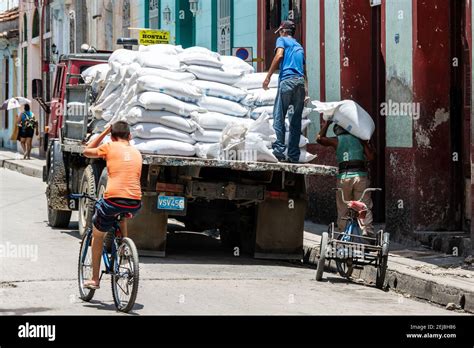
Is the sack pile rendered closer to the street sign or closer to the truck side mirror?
the truck side mirror

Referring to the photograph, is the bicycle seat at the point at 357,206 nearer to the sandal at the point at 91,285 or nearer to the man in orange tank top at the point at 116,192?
the man in orange tank top at the point at 116,192

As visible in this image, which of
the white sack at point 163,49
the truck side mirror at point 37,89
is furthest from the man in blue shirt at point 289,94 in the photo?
the truck side mirror at point 37,89

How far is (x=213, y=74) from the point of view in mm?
14477

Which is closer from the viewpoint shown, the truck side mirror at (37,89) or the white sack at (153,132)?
the white sack at (153,132)

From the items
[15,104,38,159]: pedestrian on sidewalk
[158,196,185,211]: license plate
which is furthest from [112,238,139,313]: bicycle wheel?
[15,104,38,159]: pedestrian on sidewalk

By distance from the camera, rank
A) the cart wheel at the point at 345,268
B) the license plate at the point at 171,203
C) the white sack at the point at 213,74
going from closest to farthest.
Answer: the cart wheel at the point at 345,268, the license plate at the point at 171,203, the white sack at the point at 213,74

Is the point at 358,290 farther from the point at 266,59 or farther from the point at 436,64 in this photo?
the point at 266,59

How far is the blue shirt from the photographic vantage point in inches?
559

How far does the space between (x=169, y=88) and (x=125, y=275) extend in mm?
4205

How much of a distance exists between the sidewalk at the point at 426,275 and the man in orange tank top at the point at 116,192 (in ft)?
10.5

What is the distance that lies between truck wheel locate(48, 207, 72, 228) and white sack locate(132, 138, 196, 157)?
3846 mm

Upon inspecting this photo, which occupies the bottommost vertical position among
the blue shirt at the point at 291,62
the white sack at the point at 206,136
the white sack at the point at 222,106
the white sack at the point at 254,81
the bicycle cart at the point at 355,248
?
the bicycle cart at the point at 355,248

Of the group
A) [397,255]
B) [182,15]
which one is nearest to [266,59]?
[182,15]

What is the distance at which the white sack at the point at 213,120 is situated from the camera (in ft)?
45.5
